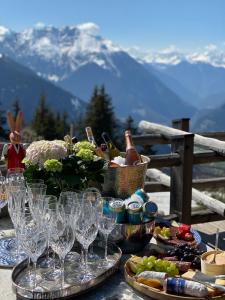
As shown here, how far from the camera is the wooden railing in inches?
181

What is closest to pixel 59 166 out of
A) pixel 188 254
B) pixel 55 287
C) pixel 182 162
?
pixel 55 287

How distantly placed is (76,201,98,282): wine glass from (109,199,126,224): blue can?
8.4 inches

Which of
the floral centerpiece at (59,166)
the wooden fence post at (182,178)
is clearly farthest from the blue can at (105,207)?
the wooden fence post at (182,178)

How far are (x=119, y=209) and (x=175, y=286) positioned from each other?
545 millimetres

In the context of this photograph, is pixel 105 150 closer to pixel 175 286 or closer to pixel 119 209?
pixel 119 209

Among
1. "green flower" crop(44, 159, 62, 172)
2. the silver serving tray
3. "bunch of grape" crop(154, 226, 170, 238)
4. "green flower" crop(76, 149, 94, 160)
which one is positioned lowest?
the silver serving tray

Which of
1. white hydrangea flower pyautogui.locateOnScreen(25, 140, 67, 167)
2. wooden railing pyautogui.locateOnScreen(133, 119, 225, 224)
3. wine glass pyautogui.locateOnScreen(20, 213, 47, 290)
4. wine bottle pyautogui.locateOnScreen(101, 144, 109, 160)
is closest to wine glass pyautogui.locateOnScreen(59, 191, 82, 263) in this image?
wine glass pyautogui.locateOnScreen(20, 213, 47, 290)

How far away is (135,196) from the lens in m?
2.54

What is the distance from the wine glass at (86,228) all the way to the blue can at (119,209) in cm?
21

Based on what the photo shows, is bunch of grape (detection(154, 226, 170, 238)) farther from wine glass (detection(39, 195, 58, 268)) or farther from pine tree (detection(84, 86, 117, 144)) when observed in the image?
pine tree (detection(84, 86, 117, 144))

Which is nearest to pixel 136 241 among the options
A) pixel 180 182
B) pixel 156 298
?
pixel 156 298

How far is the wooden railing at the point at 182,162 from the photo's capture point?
4593 mm

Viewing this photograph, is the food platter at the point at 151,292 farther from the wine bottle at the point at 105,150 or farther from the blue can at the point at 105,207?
the wine bottle at the point at 105,150

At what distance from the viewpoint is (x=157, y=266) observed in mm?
2145
